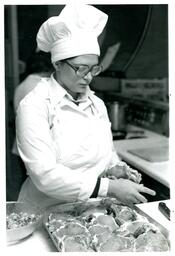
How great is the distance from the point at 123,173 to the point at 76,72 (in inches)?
18.8

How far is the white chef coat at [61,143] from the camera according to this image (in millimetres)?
1378

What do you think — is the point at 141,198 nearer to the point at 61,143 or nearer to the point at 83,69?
the point at 61,143

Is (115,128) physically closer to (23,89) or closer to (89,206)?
(23,89)

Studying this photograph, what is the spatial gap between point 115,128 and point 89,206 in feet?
6.16

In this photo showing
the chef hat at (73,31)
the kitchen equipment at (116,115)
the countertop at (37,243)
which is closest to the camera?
the countertop at (37,243)

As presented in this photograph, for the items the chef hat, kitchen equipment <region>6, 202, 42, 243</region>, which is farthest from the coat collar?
kitchen equipment <region>6, 202, 42, 243</region>

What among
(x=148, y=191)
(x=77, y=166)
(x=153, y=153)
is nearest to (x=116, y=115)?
(x=153, y=153)

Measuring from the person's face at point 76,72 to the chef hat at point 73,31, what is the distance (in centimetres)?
3

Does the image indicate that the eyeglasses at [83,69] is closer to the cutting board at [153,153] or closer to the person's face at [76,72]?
the person's face at [76,72]

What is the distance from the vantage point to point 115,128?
3.22 metres

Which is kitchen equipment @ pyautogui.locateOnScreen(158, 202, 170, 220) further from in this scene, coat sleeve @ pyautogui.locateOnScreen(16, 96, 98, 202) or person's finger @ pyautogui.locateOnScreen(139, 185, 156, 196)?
coat sleeve @ pyautogui.locateOnScreen(16, 96, 98, 202)

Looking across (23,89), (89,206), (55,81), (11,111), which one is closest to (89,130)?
(55,81)

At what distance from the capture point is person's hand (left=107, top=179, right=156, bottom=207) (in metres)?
1.36

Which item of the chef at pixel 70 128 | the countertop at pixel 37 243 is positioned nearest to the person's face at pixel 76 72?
the chef at pixel 70 128
